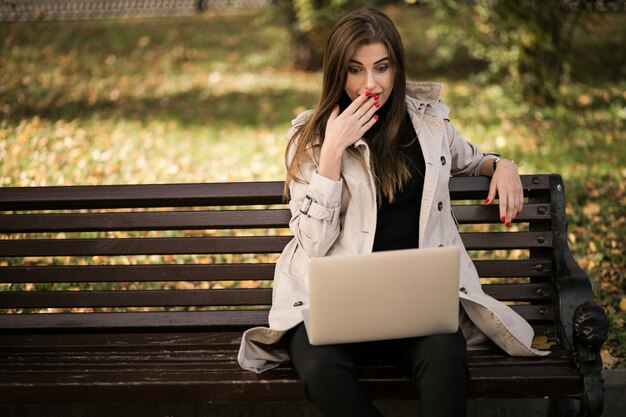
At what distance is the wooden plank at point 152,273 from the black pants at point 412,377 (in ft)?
2.46

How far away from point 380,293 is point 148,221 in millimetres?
1382

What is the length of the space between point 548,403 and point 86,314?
2137 millimetres

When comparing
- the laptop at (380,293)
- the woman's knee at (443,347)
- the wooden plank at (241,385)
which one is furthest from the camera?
the wooden plank at (241,385)

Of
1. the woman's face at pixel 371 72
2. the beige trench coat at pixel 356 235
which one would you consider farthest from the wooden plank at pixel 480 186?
the woman's face at pixel 371 72

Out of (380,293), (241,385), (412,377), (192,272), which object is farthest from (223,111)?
(380,293)

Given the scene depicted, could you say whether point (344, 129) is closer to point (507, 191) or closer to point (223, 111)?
point (507, 191)

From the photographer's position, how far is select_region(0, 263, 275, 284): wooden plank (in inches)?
146

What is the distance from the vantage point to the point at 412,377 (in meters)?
3.04

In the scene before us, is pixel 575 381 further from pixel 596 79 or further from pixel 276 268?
pixel 596 79

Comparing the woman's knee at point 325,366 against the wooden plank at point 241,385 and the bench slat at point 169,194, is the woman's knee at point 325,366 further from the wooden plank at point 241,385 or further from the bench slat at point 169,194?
the bench slat at point 169,194

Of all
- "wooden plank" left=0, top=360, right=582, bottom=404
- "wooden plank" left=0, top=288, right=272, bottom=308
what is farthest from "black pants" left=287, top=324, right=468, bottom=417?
"wooden plank" left=0, top=288, right=272, bottom=308

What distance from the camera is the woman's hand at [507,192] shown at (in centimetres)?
352

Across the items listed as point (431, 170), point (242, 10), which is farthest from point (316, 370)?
point (242, 10)

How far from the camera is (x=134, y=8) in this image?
595 inches
